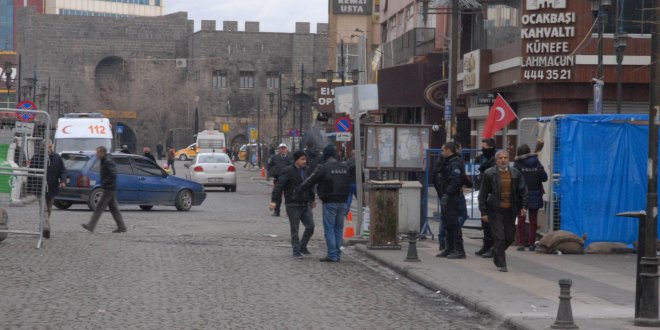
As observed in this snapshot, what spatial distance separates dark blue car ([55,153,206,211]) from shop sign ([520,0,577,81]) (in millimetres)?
9352

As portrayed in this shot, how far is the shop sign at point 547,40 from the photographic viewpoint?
30.1 m

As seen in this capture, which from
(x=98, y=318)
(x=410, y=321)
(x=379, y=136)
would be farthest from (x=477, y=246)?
(x=98, y=318)

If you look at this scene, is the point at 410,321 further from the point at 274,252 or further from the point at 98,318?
the point at 274,252

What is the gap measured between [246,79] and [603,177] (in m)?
89.8

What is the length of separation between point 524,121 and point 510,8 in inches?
521

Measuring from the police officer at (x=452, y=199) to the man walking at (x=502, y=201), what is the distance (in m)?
1.66

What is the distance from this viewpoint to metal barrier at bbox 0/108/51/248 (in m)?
18.6

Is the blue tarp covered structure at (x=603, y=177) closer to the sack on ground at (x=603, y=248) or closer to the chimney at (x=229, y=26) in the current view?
the sack on ground at (x=603, y=248)

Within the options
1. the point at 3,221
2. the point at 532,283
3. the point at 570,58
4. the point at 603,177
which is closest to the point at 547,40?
the point at 570,58

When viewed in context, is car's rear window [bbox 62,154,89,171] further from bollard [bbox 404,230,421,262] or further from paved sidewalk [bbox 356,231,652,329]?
bollard [bbox 404,230,421,262]

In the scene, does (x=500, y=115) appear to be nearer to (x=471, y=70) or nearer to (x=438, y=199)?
(x=438, y=199)

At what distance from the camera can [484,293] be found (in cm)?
1370

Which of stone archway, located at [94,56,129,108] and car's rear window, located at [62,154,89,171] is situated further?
stone archway, located at [94,56,129,108]

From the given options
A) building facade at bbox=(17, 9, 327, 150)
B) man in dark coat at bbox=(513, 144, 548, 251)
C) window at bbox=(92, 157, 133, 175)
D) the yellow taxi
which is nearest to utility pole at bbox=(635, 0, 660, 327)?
man in dark coat at bbox=(513, 144, 548, 251)
